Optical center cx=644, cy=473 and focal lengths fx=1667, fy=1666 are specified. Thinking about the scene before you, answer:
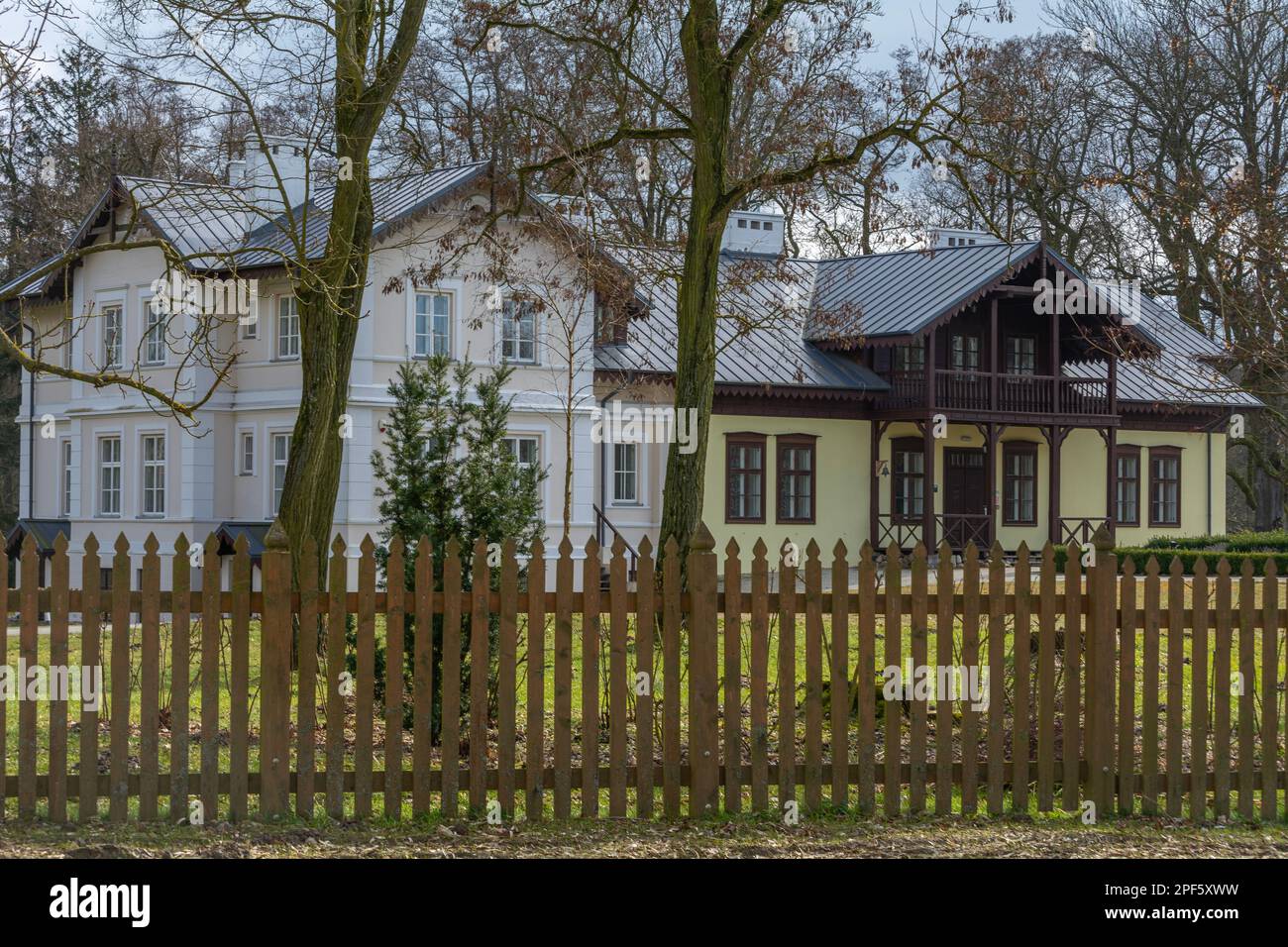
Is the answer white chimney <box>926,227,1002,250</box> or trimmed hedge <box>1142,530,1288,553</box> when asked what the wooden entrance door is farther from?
white chimney <box>926,227,1002,250</box>

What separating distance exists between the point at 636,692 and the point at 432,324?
2043 cm

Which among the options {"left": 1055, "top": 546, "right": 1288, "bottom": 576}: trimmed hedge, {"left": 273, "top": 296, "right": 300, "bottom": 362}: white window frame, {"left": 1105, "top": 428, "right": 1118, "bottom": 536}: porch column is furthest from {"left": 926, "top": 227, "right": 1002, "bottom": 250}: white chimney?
{"left": 273, "top": 296, "right": 300, "bottom": 362}: white window frame

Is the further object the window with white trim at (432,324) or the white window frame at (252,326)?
the white window frame at (252,326)

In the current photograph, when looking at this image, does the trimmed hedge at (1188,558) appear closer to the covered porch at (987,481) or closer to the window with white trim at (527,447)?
the covered porch at (987,481)

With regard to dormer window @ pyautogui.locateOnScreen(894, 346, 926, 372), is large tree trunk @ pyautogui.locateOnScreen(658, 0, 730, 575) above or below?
below

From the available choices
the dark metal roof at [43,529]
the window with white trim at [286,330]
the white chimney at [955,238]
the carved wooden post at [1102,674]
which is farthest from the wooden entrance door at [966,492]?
the carved wooden post at [1102,674]

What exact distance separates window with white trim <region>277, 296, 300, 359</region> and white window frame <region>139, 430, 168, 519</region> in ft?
9.60

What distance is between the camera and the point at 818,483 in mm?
32844

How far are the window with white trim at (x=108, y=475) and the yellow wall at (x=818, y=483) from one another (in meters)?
10.9

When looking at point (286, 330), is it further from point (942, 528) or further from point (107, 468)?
point (942, 528)

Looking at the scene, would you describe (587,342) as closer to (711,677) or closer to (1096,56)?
(1096,56)

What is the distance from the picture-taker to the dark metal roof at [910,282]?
32500 millimetres

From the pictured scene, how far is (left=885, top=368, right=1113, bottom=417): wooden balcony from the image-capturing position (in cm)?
3322

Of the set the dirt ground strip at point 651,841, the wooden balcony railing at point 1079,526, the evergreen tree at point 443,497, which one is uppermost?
the evergreen tree at point 443,497
